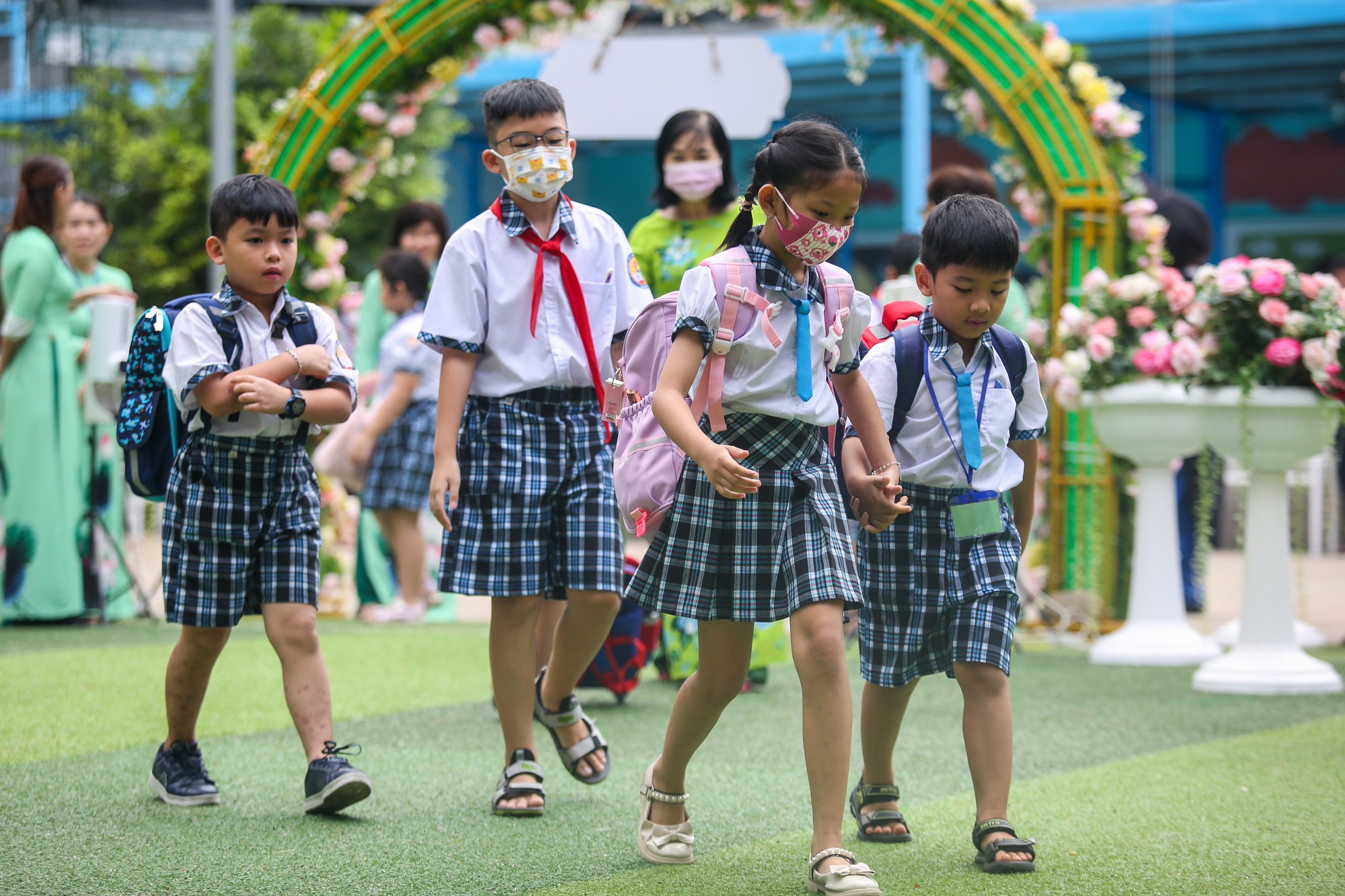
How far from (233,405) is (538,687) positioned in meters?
1.15

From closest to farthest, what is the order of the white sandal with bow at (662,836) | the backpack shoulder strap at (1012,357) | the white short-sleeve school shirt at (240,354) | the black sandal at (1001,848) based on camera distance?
1. the black sandal at (1001,848)
2. the white sandal with bow at (662,836)
3. the backpack shoulder strap at (1012,357)
4. the white short-sleeve school shirt at (240,354)

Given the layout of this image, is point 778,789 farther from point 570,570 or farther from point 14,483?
point 14,483

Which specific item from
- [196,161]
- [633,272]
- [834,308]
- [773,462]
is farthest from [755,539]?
[196,161]

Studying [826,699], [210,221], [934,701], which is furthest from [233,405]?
[934,701]

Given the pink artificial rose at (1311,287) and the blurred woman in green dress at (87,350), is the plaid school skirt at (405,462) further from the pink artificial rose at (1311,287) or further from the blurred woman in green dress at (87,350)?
the pink artificial rose at (1311,287)

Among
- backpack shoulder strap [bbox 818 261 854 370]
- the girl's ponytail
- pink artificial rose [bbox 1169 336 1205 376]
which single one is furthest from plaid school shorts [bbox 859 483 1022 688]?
pink artificial rose [bbox 1169 336 1205 376]

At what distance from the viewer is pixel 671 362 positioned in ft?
9.61

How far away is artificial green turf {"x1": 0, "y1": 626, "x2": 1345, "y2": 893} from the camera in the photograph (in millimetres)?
2982

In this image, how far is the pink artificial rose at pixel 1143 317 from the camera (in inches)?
245

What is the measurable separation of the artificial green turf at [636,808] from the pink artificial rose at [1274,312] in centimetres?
140

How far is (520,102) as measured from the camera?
3.74 m

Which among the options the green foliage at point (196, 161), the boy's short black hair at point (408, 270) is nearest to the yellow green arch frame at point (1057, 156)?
the boy's short black hair at point (408, 270)

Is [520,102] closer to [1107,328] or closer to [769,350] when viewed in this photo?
[769,350]

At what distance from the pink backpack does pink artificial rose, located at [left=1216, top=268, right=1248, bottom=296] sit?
3.13m
